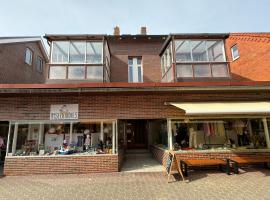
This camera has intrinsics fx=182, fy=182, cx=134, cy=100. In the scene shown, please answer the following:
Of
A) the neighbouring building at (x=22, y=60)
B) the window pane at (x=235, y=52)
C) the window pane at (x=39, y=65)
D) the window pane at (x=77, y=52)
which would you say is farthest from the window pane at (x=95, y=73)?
the window pane at (x=235, y=52)

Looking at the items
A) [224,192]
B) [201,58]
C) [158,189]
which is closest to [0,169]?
[158,189]

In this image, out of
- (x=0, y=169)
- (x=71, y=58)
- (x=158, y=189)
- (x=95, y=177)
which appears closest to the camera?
(x=158, y=189)

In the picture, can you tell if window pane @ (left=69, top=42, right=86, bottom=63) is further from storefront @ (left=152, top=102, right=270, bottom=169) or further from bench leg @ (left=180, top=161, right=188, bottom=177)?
bench leg @ (left=180, top=161, right=188, bottom=177)

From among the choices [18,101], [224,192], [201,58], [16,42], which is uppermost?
[16,42]

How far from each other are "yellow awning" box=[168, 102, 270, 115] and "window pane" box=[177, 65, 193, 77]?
2870 millimetres

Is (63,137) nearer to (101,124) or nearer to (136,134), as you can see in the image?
(101,124)

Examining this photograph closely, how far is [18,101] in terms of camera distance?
8719 mm

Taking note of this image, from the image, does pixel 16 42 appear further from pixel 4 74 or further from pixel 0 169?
pixel 0 169

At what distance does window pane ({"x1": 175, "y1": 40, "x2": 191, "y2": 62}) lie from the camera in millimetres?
11570

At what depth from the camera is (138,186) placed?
650 cm

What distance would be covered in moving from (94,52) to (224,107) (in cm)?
822

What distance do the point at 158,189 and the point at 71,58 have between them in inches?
349

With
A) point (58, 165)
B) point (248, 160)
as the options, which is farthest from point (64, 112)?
point (248, 160)

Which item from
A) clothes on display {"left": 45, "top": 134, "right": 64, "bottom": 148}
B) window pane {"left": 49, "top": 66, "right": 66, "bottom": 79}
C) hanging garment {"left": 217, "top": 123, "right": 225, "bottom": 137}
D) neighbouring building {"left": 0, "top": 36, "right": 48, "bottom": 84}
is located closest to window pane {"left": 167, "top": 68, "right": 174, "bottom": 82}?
hanging garment {"left": 217, "top": 123, "right": 225, "bottom": 137}
